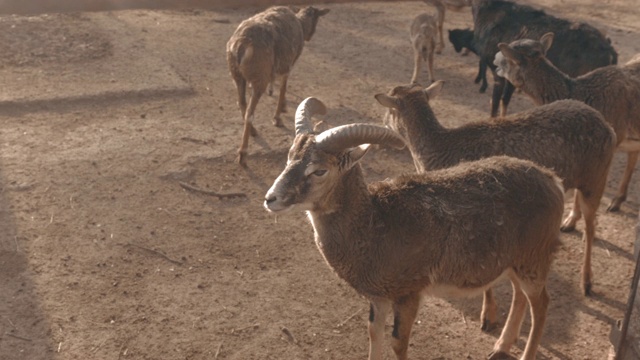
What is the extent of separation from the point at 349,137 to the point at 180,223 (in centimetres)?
348

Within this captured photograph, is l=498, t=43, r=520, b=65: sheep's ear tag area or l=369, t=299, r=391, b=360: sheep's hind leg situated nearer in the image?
l=369, t=299, r=391, b=360: sheep's hind leg

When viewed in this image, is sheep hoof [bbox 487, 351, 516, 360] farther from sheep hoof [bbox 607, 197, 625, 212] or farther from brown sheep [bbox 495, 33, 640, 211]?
sheep hoof [bbox 607, 197, 625, 212]

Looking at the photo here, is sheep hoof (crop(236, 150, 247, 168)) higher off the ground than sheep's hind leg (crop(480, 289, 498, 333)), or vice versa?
sheep's hind leg (crop(480, 289, 498, 333))

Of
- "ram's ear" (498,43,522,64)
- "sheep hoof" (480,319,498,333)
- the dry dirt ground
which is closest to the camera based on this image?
the dry dirt ground

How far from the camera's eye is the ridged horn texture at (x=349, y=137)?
576 centimetres

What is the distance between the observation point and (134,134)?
10.7 m

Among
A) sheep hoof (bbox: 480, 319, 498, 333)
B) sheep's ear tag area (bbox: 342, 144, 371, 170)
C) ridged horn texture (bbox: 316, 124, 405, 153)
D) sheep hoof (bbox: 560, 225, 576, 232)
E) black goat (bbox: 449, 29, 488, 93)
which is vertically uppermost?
ridged horn texture (bbox: 316, 124, 405, 153)

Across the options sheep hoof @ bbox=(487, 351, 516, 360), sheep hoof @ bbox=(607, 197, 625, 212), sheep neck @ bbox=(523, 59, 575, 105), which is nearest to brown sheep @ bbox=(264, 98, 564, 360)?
sheep hoof @ bbox=(487, 351, 516, 360)

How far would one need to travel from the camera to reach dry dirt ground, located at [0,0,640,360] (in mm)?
6996

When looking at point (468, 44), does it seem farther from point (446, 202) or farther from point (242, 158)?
point (446, 202)

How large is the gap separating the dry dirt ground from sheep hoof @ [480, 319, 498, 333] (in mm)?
66

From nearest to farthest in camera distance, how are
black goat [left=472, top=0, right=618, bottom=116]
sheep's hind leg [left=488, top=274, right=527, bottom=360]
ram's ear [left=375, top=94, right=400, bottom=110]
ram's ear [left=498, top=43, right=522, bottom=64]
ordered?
sheep's hind leg [left=488, top=274, right=527, bottom=360]
ram's ear [left=375, top=94, right=400, bottom=110]
ram's ear [left=498, top=43, right=522, bottom=64]
black goat [left=472, top=0, right=618, bottom=116]

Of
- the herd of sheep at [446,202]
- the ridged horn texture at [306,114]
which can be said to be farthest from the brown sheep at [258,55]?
the ridged horn texture at [306,114]

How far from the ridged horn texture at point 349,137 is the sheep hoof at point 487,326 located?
7.26 ft
